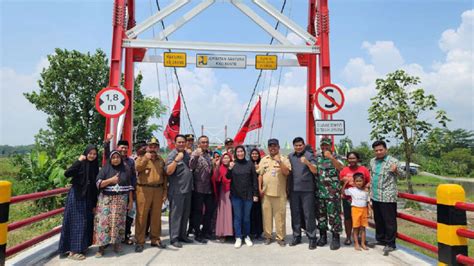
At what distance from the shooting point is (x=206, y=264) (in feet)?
13.9

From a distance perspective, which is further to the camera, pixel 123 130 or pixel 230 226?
pixel 123 130

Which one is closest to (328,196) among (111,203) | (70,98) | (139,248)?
(139,248)

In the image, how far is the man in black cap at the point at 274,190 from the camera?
5.16 m

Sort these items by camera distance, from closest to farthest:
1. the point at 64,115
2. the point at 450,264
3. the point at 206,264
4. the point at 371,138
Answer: the point at 450,264
the point at 206,264
the point at 371,138
the point at 64,115

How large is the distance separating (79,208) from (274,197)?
8.71 ft

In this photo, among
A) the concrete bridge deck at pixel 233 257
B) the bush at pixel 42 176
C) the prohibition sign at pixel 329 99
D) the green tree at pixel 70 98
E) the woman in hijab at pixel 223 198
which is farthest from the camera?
the green tree at pixel 70 98

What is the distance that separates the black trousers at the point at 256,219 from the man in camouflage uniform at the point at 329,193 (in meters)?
0.96

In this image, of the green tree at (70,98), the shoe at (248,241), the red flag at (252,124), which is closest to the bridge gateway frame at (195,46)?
the shoe at (248,241)

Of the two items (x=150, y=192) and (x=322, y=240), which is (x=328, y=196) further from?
(x=150, y=192)

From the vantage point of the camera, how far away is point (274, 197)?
5211mm

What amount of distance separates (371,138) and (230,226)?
11535 mm

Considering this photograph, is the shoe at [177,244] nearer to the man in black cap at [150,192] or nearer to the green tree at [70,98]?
the man in black cap at [150,192]

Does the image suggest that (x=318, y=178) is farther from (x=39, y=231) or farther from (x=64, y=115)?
(x=64, y=115)

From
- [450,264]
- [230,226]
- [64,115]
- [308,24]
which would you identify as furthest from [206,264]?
[64,115]
